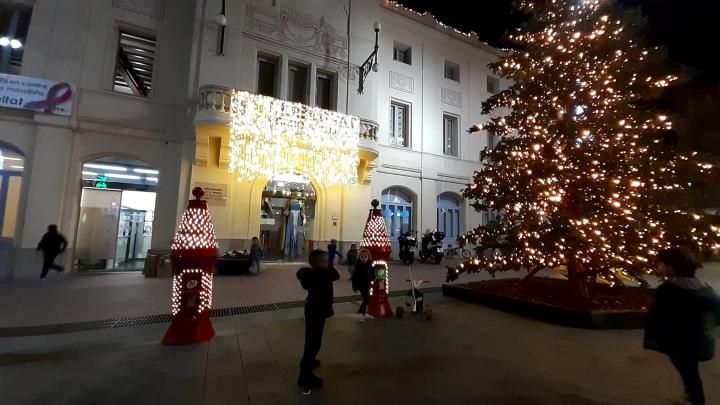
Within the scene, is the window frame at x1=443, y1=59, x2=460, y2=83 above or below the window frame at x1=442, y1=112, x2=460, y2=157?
above

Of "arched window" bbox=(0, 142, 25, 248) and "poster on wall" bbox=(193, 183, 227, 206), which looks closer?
"arched window" bbox=(0, 142, 25, 248)

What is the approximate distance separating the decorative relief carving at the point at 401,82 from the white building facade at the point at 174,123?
0.07 meters

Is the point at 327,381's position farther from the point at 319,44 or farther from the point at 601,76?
the point at 319,44

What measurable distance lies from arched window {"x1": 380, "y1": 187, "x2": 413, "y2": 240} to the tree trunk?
10386 millimetres

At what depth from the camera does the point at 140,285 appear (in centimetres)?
926

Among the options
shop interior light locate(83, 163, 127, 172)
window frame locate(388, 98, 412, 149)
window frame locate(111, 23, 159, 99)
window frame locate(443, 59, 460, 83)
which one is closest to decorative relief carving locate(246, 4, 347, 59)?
window frame locate(111, 23, 159, 99)

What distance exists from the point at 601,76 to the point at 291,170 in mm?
10104

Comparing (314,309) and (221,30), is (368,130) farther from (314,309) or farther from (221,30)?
(314,309)

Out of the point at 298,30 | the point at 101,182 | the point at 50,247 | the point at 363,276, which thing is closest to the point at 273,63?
the point at 298,30

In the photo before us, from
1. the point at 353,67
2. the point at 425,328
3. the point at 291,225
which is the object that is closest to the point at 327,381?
the point at 425,328

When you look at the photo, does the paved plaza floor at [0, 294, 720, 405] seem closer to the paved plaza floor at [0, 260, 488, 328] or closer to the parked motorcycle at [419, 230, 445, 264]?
the paved plaza floor at [0, 260, 488, 328]

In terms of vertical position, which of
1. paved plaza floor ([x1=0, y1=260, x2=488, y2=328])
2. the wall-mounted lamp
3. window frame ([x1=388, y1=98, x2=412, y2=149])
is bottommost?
paved plaza floor ([x1=0, y1=260, x2=488, y2=328])

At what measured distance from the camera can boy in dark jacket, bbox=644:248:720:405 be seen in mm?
2844

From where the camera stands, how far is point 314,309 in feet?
11.8
